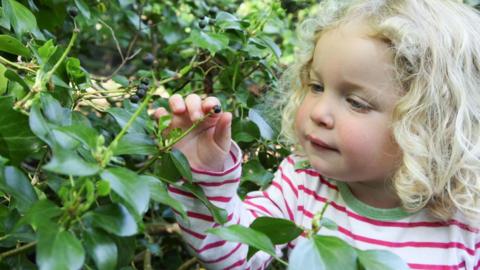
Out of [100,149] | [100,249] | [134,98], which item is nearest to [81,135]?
[100,149]

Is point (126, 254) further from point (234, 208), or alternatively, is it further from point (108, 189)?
point (234, 208)

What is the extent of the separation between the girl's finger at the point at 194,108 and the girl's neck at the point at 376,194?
1.53 feet

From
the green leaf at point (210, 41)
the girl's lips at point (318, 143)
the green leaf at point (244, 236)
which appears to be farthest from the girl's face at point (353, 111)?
the green leaf at point (244, 236)

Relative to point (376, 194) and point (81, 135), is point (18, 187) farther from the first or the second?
point (376, 194)

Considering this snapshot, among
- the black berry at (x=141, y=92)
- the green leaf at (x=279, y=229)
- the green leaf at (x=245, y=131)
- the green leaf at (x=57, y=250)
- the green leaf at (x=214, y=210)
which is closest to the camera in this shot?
the green leaf at (x=57, y=250)

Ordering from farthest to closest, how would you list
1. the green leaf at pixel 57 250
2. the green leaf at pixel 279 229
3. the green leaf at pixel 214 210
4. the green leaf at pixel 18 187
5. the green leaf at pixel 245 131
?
the green leaf at pixel 245 131
the green leaf at pixel 214 210
the green leaf at pixel 279 229
the green leaf at pixel 18 187
the green leaf at pixel 57 250

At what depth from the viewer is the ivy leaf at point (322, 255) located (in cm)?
78

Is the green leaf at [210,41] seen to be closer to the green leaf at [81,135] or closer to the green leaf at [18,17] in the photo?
the green leaf at [18,17]

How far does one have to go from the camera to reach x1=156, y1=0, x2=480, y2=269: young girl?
1.21 m

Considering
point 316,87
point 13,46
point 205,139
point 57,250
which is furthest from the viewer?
point 316,87

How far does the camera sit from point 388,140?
1247 mm

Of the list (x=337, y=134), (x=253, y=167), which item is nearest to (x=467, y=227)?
(x=337, y=134)

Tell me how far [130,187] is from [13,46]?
1.58ft

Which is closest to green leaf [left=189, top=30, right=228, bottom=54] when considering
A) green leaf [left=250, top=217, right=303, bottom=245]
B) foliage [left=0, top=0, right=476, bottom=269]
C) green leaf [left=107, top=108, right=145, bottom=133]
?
foliage [left=0, top=0, right=476, bottom=269]
